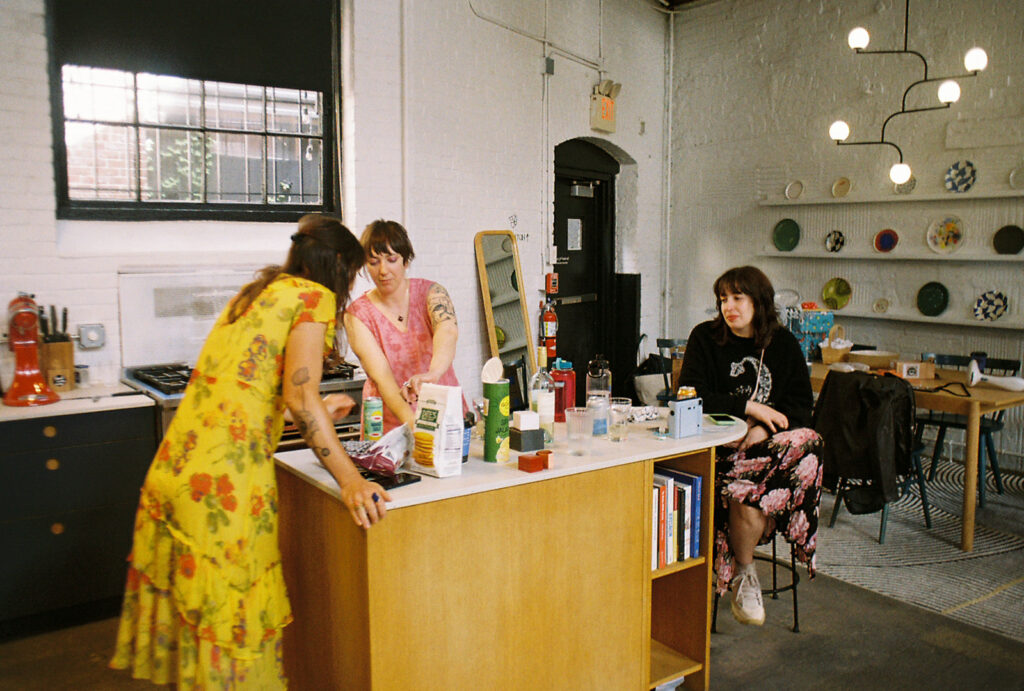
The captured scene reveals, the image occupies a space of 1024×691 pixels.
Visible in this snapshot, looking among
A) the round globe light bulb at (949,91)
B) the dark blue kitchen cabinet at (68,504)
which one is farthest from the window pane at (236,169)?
the round globe light bulb at (949,91)

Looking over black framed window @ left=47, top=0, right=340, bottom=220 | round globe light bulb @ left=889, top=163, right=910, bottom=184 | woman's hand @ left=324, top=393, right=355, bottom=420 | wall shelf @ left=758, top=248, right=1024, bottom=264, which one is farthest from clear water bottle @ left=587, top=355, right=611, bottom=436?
wall shelf @ left=758, top=248, right=1024, bottom=264

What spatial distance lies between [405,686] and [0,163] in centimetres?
317

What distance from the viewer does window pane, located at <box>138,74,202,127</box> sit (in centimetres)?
421

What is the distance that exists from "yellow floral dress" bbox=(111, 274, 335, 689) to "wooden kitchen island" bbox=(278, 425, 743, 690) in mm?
189

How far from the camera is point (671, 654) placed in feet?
9.73

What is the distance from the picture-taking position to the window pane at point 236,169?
14.8ft

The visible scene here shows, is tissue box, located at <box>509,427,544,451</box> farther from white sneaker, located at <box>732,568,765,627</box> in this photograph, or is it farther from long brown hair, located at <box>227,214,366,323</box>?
white sneaker, located at <box>732,568,765,627</box>

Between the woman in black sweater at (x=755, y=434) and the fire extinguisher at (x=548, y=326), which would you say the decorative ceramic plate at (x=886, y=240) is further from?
the woman in black sweater at (x=755, y=434)

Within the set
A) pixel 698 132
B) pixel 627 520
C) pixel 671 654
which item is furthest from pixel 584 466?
pixel 698 132

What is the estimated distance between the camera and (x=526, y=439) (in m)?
2.49

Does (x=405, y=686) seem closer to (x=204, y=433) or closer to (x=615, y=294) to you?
(x=204, y=433)

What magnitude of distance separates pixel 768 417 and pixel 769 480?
0.25 meters

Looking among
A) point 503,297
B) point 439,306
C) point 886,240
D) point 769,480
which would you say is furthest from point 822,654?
point 886,240

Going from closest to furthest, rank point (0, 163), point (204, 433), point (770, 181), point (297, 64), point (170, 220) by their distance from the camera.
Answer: point (204, 433)
point (0, 163)
point (170, 220)
point (297, 64)
point (770, 181)
